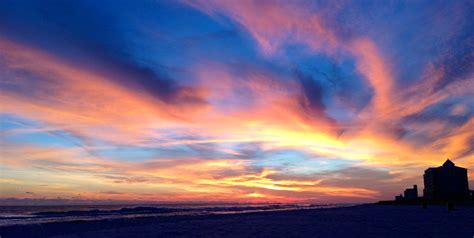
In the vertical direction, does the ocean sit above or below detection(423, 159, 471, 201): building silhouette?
below

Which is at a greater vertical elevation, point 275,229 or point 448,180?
point 448,180

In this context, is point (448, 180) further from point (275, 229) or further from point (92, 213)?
point (275, 229)

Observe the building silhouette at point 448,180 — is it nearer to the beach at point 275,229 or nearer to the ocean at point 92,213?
the ocean at point 92,213

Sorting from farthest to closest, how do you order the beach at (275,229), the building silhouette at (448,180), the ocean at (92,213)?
the building silhouette at (448,180)
the ocean at (92,213)
the beach at (275,229)

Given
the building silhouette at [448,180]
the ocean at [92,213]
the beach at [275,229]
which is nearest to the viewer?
the beach at [275,229]

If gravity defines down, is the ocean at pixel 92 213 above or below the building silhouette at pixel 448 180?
below

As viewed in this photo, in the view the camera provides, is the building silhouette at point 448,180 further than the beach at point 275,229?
Yes

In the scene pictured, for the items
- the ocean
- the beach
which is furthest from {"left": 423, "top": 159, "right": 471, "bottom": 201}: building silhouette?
the beach

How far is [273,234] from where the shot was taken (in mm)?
20734

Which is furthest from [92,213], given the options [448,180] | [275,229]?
[448,180]

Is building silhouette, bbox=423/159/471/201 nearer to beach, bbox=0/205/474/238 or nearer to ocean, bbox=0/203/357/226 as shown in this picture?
ocean, bbox=0/203/357/226

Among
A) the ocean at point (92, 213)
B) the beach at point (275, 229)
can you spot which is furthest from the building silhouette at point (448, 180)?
the beach at point (275, 229)

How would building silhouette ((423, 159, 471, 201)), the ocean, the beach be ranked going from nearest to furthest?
the beach < the ocean < building silhouette ((423, 159, 471, 201))

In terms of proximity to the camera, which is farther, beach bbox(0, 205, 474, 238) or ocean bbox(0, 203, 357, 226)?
ocean bbox(0, 203, 357, 226)
